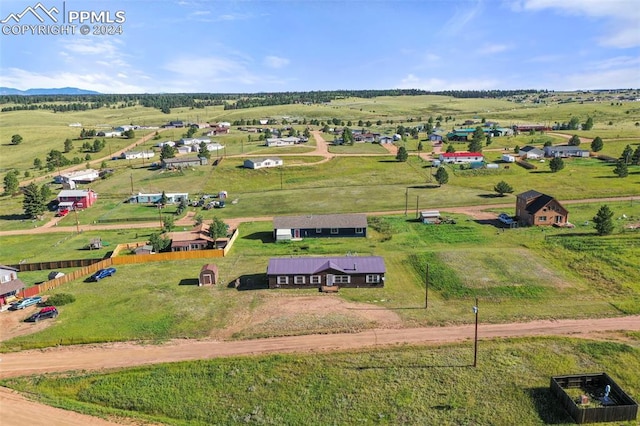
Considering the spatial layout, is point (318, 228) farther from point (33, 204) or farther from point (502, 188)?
point (33, 204)

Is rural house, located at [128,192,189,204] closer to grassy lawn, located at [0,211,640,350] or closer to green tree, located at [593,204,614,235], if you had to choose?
grassy lawn, located at [0,211,640,350]

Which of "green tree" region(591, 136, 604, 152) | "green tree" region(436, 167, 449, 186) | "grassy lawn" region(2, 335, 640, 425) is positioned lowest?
"grassy lawn" region(2, 335, 640, 425)

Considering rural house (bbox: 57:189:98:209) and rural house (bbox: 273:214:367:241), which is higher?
rural house (bbox: 57:189:98:209)

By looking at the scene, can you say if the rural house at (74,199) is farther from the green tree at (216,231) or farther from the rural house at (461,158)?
the rural house at (461,158)

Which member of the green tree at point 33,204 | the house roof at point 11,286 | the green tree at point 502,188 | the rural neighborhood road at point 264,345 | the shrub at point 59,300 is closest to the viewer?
the rural neighborhood road at point 264,345

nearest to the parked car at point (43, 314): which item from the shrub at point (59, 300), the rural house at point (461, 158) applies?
the shrub at point (59, 300)

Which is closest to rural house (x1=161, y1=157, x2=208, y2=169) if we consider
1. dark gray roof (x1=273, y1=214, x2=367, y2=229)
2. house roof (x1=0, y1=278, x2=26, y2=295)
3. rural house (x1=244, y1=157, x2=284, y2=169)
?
rural house (x1=244, y1=157, x2=284, y2=169)

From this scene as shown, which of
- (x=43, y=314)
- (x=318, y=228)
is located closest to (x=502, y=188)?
(x=318, y=228)
